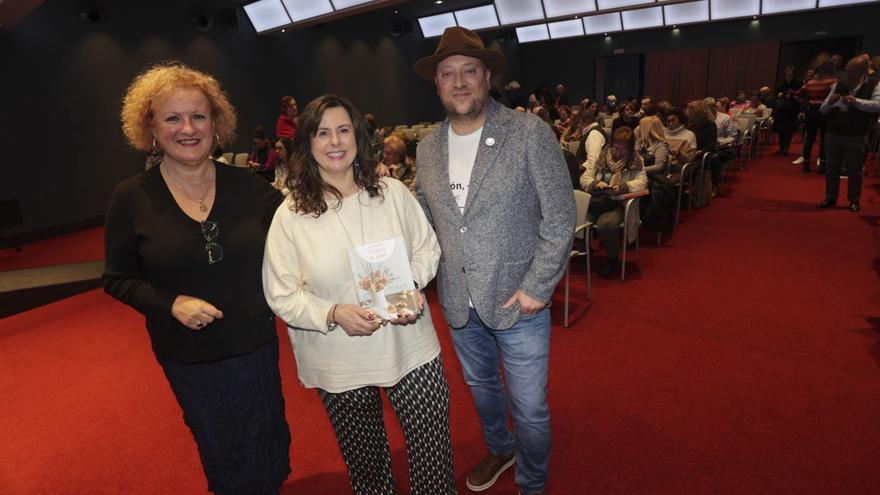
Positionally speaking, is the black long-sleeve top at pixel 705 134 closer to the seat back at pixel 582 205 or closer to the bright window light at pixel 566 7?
the seat back at pixel 582 205

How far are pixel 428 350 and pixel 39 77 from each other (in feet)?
31.4

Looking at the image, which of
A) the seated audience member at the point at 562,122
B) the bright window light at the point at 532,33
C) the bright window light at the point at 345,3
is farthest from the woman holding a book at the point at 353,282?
the bright window light at the point at 532,33

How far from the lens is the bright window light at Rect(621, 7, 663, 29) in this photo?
16953 mm

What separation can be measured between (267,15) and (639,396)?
12.2 metres

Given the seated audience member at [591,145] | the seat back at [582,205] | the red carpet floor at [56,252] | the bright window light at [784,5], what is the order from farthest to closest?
the bright window light at [784,5] → the red carpet floor at [56,252] → the seated audience member at [591,145] → the seat back at [582,205]

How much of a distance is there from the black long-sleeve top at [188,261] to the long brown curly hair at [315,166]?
0.19m

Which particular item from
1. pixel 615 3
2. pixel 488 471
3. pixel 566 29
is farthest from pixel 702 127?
pixel 566 29

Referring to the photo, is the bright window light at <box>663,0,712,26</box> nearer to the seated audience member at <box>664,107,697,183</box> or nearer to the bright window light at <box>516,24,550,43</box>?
the bright window light at <box>516,24,550,43</box>

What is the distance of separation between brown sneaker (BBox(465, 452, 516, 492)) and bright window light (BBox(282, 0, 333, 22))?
1188 cm

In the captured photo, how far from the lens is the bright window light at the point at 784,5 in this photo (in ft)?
48.6

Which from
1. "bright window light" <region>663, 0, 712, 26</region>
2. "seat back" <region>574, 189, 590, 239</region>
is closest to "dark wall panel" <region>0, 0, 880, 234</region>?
"bright window light" <region>663, 0, 712, 26</region>

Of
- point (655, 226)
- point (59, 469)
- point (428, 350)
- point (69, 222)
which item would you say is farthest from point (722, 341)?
point (69, 222)

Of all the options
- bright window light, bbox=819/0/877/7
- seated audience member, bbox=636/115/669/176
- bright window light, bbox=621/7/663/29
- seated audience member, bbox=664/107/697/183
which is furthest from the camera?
bright window light, bbox=621/7/663/29

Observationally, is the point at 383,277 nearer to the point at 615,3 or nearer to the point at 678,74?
the point at 615,3
